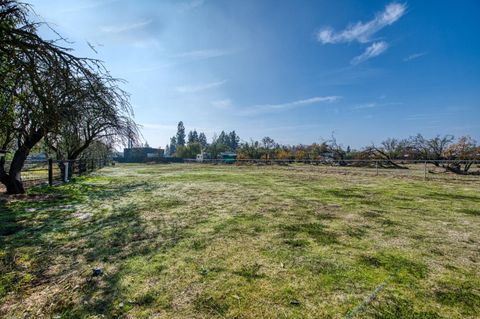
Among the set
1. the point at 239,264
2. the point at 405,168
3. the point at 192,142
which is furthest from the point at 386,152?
the point at 192,142

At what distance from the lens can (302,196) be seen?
6.83 m

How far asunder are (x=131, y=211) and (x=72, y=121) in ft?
6.73

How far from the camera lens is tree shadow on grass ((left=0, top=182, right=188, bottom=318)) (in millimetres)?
1870

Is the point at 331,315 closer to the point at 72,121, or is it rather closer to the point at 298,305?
the point at 298,305

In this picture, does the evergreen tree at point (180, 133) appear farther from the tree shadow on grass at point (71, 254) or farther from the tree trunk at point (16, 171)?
the tree shadow on grass at point (71, 254)

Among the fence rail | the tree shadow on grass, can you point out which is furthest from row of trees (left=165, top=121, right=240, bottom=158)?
the tree shadow on grass

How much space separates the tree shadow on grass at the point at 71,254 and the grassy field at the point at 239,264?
0.01 meters

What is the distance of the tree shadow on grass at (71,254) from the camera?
1.87m

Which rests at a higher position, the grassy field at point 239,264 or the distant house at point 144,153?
the distant house at point 144,153

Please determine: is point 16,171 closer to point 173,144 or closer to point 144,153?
point 144,153

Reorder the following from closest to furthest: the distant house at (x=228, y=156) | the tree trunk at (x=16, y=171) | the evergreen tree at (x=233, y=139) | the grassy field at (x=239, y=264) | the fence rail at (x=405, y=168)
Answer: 1. the grassy field at (x=239, y=264)
2. the tree trunk at (x=16, y=171)
3. the fence rail at (x=405, y=168)
4. the distant house at (x=228, y=156)
5. the evergreen tree at (x=233, y=139)

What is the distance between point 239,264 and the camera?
2543mm

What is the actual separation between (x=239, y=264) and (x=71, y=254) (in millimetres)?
1925

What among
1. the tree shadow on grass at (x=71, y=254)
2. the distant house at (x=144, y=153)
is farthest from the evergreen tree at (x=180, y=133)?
the tree shadow on grass at (x=71, y=254)
